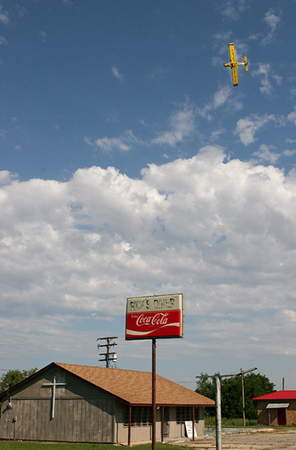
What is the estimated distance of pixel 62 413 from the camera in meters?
33.2

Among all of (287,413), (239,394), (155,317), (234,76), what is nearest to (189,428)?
(155,317)

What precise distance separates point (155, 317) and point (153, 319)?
199 millimetres

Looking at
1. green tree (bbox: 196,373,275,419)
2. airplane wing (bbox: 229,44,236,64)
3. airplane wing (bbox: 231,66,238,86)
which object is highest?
airplane wing (bbox: 229,44,236,64)

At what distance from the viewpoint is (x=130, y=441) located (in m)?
31.5

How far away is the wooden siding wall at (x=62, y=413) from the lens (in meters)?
31.5

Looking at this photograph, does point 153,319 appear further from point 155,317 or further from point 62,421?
point 62,421

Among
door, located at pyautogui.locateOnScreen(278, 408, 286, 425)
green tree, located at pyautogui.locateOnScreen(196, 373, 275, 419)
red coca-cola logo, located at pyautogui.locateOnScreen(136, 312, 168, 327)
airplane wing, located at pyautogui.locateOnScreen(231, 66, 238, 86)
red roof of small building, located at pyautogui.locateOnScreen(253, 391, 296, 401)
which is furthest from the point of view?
green tree, located at pyautogui.locateOnScreen(196, 373, 275, 419)

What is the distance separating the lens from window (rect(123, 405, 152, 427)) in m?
32.3

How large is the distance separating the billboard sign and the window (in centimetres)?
781

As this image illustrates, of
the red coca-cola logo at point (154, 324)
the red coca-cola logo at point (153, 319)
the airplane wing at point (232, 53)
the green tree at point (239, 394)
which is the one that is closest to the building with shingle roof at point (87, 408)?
the red coca-cola logo at point (154, 324)

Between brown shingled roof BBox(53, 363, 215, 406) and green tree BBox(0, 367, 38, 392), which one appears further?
green tree BBox(0, 367, 38, 392)

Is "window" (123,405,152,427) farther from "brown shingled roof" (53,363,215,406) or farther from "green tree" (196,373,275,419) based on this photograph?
"green tree" (196,373,275,419)

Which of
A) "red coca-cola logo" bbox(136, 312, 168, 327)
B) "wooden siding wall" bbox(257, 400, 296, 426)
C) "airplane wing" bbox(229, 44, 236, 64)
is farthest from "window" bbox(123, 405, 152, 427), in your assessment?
"airplane wing" bbox(229, 44, 236, 64)

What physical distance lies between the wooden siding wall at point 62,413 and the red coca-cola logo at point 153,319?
7783mm
